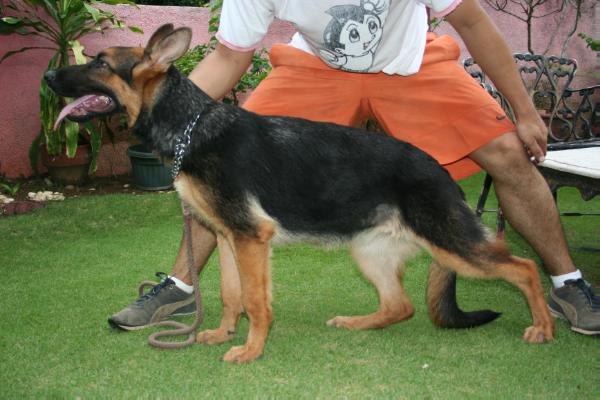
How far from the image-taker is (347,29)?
3.84 m

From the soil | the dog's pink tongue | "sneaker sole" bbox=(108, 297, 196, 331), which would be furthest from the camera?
the soil

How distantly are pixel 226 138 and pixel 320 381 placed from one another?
1.28 meters

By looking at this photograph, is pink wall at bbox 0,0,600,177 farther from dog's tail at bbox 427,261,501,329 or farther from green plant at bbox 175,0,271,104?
dog's tail at bbox 427,261,501,329

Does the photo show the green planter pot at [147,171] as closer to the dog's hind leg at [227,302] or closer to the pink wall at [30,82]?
the pink wall at [30,82]

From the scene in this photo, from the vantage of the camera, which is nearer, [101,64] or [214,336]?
[101,64]

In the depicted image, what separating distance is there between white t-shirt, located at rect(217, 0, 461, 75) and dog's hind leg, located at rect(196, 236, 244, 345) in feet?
4.16

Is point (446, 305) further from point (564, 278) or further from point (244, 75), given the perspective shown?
point (244, 75)

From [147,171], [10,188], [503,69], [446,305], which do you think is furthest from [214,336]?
[10,188]

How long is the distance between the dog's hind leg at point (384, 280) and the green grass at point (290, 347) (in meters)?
0.08

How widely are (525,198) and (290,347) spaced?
160 cm

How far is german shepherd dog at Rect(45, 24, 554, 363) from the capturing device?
10.7 ft

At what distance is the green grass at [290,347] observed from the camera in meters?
3.00

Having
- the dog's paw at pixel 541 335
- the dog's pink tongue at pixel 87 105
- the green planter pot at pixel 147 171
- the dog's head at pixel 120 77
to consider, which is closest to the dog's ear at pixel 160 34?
the dog's head at pixel 120 77

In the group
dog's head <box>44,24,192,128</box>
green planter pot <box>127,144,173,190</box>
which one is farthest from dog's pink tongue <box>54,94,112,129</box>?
green planter pot <box>127,144,173,190</box>
